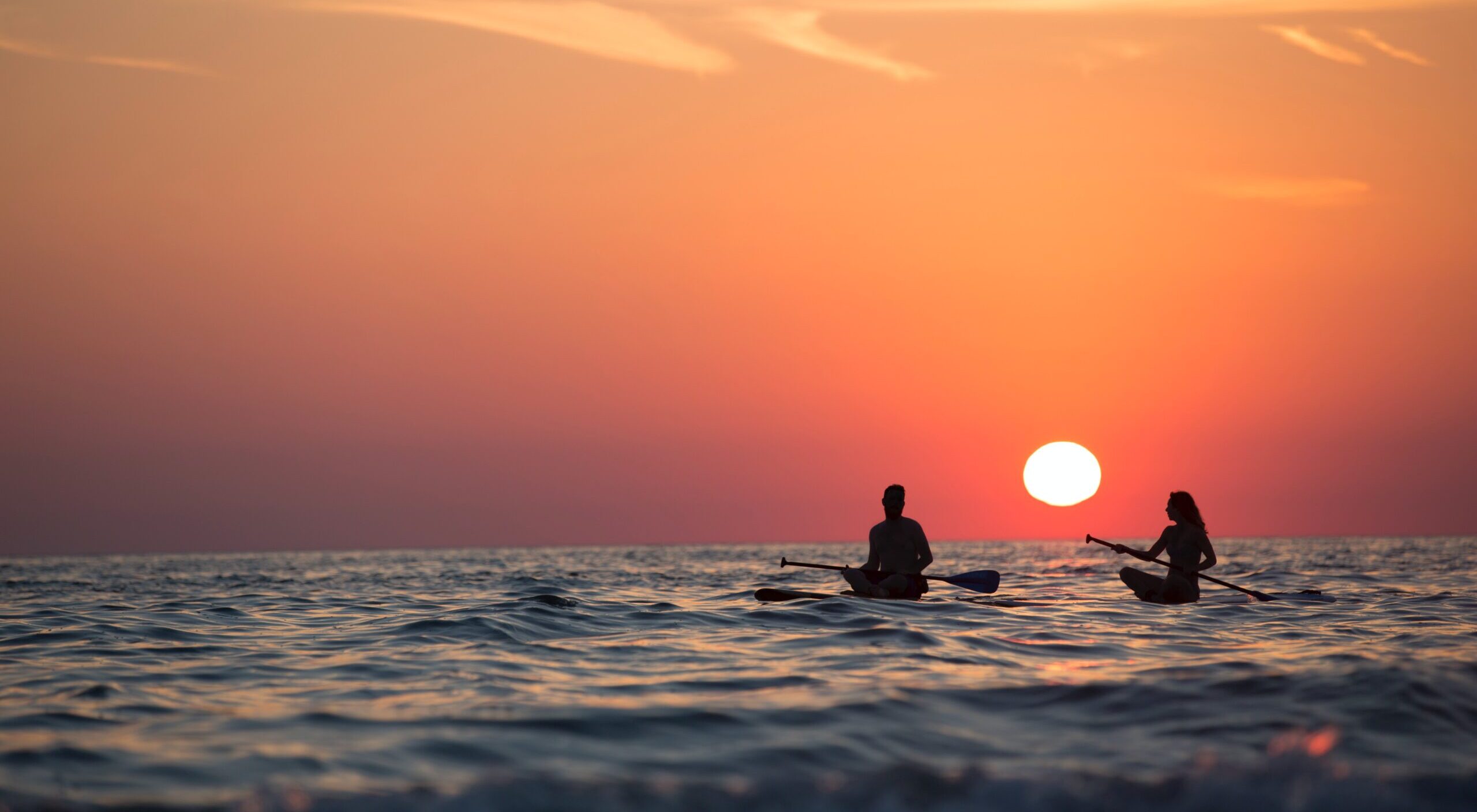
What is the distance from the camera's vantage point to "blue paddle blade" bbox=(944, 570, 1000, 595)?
20266 millimetres

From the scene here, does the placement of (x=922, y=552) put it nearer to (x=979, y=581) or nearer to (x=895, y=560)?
(x=895, y=560)

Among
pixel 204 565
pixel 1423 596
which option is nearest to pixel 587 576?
pixel 1423 596

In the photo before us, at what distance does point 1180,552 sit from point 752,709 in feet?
38.6

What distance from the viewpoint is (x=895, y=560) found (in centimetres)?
1820

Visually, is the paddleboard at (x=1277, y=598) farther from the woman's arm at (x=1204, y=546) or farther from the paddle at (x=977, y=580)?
the paddle at (x=977, y=580)

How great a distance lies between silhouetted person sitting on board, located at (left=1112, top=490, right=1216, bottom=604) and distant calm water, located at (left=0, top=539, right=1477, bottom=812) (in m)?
0.87

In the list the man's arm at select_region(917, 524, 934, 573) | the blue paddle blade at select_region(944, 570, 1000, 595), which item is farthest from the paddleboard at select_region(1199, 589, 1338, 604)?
the man's arm at select_region(917, 524, 934, 573)

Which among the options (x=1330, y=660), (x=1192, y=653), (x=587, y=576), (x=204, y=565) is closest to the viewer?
(x=1330, y=660)

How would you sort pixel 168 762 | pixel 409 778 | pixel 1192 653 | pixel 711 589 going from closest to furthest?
pixel 409 778, pixel 168 762, pixel 1192 653, pixel 711 589

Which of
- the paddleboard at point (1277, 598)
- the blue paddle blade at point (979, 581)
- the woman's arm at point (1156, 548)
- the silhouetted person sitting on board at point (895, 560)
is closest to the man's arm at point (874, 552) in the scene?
the silhouetted person sitting on board at point (895, 560)

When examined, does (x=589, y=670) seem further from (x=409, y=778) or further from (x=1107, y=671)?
(x=1107, y=671)

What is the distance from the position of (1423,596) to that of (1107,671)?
47.3 ft

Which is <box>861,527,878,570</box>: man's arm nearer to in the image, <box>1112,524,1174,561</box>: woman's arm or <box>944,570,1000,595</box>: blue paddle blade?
<box>944,570,1000,595</box>: blue paddle blade

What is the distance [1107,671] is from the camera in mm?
10852
